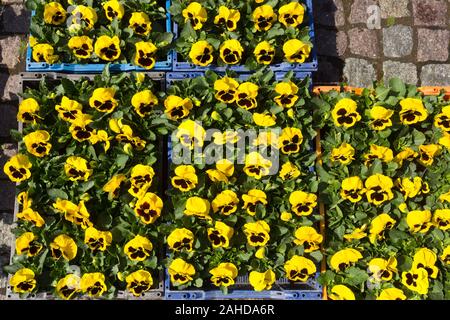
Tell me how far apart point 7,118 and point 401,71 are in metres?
3.62

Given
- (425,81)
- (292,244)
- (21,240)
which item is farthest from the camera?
(425,81)

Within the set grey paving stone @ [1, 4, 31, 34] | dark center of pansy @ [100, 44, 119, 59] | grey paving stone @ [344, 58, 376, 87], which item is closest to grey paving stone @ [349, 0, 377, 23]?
grey paving stone @ [344, 58, 376, 87]

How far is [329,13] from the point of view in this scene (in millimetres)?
5230

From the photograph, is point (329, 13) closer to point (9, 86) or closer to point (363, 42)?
point (363, 42)

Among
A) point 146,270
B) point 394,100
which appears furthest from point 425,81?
point 146,270

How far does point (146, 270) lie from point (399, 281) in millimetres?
1934

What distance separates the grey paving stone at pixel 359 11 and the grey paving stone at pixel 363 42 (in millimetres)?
101

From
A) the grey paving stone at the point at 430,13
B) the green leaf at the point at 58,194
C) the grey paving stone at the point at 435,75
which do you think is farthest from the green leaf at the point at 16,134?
the grey paving stone at the point at 430,13

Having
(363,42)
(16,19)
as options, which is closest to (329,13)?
(363,42)

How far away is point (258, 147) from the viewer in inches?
166

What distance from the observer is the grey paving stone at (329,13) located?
205 inches

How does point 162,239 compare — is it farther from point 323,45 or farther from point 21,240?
point 323,45

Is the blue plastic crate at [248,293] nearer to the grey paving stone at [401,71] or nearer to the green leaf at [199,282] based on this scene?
the green leaf at [199,282]

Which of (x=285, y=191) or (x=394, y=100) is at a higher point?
(x=394, y=100)
